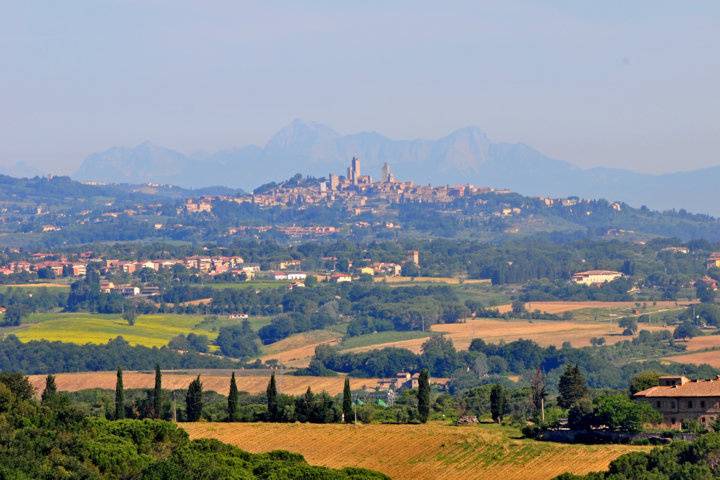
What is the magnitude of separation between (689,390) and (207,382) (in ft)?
193

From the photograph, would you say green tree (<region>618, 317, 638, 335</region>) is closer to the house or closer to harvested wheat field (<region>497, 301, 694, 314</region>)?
harvested wheat field (<region>497, 301, 694, 314</region>)

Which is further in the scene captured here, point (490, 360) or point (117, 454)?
point (490, 360)

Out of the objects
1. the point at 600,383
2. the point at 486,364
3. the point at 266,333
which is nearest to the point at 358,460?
the point at 600,383

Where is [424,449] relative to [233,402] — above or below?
below

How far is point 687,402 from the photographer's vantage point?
71.7 meters

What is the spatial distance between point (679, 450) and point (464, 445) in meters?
13.3

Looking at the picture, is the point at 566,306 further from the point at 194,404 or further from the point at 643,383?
the point at 643,383

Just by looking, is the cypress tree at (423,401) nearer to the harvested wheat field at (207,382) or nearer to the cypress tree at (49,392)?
the cypress tree at (49,392)

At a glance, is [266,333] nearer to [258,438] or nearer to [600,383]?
[600,383]

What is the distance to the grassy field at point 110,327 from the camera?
162625mm

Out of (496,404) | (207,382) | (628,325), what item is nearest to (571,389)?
(496,404)

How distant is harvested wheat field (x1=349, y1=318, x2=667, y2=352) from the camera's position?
158750mm

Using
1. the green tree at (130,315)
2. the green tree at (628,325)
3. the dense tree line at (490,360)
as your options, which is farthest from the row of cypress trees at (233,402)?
the green tree at (130,315)

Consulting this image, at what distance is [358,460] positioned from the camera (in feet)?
235
